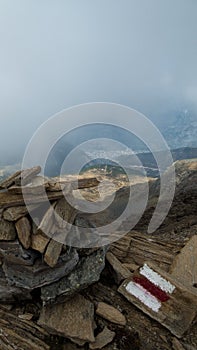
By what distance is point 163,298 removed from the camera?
40.9 ft

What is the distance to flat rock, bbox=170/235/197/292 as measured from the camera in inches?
539

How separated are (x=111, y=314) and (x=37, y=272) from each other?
3.12m

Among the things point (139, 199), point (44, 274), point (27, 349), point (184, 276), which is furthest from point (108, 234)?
point (27, 349)

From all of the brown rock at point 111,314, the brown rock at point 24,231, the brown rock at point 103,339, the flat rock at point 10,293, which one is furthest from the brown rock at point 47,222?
the brown rock at point 103,339

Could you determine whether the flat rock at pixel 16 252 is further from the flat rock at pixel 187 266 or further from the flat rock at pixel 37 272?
the flat rock at pixel 187 266

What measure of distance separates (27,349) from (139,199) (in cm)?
1035

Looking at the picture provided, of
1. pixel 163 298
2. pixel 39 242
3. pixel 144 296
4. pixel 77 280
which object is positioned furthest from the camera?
pixel 144 296

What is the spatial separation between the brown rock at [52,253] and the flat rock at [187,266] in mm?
5240

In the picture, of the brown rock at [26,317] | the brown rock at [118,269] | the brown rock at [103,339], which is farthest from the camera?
the brown rock at [118,269]

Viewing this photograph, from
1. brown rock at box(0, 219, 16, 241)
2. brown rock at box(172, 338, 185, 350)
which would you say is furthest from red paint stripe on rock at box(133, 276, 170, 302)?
brown rock at box(0, 219, 16, 241)

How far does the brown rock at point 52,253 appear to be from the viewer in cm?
1141

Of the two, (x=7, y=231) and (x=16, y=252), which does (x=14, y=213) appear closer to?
(x=7, y=231)

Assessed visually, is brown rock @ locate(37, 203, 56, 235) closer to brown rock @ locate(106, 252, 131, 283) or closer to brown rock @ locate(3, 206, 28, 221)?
brown rock @ locate(3, 206, 28, 221)

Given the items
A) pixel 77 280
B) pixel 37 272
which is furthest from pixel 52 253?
pixel 77 280
